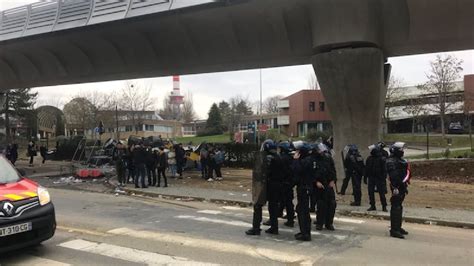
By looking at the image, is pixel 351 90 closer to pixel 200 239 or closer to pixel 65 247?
pixel 200 239

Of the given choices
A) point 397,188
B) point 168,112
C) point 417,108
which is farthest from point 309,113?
point 397,188

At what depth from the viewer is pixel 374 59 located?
15844 mm

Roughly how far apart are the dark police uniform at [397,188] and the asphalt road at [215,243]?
0.87 ft

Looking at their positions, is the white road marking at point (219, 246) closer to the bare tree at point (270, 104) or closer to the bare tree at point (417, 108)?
the bare tree at point (417, 108)

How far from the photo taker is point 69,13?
798 inches

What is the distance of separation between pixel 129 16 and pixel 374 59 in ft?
31.2

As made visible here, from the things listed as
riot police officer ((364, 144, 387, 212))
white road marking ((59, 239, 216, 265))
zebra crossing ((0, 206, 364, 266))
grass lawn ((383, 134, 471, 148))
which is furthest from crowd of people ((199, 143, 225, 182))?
grass lawn ((383, 134, 471, 148))

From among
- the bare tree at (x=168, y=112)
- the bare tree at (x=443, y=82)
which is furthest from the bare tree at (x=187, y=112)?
the bare tree at (x=443, y=82)

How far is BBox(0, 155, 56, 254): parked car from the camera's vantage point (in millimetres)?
6008

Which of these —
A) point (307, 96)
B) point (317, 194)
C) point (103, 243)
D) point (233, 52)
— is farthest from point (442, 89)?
point (103, 243)

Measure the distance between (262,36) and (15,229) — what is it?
14.2 meters

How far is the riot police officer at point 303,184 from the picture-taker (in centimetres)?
799

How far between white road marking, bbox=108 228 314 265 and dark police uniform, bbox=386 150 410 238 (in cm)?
237

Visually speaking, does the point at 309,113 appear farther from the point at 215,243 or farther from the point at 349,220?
the point at 215,243
